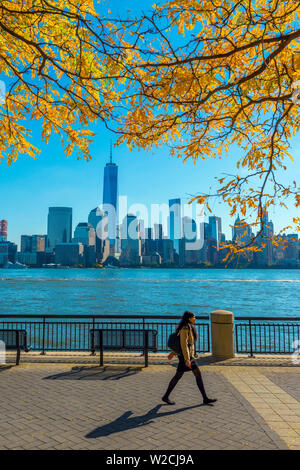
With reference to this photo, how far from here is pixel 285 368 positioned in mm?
9719

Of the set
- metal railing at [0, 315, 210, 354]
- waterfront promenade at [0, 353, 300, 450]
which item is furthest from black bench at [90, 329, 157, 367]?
metal railing at [0, 315, 210, 354]

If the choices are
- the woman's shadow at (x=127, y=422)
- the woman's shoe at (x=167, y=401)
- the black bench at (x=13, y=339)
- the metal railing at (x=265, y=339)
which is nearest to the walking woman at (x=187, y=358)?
the woman's shoe at (x=167, y=401)

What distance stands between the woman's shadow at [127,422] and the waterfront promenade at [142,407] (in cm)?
2

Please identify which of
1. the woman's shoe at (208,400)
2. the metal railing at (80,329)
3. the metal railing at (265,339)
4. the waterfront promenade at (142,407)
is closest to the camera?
the waterfront promenade at (142,407)

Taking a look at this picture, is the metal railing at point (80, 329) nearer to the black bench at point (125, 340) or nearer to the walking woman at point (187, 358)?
the black bench at point (125, 340)

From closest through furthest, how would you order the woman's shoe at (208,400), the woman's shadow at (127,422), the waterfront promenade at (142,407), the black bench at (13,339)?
the waterfront promenade at (142,407), the woman's shadow at (127,422), the woman's shoe at (208,400), the black bench at (13,339)

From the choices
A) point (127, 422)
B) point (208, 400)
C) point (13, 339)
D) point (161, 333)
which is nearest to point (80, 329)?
point (161, 333)

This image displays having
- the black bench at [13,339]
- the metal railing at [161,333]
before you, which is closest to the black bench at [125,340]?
the metal railing at [161,333]

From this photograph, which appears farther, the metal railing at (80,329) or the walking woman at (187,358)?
the metal railing at (80,329)

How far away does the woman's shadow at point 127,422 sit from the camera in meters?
5.57

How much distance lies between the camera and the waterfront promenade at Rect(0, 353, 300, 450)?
17.3ft

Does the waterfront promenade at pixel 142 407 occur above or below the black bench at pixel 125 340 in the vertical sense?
below
